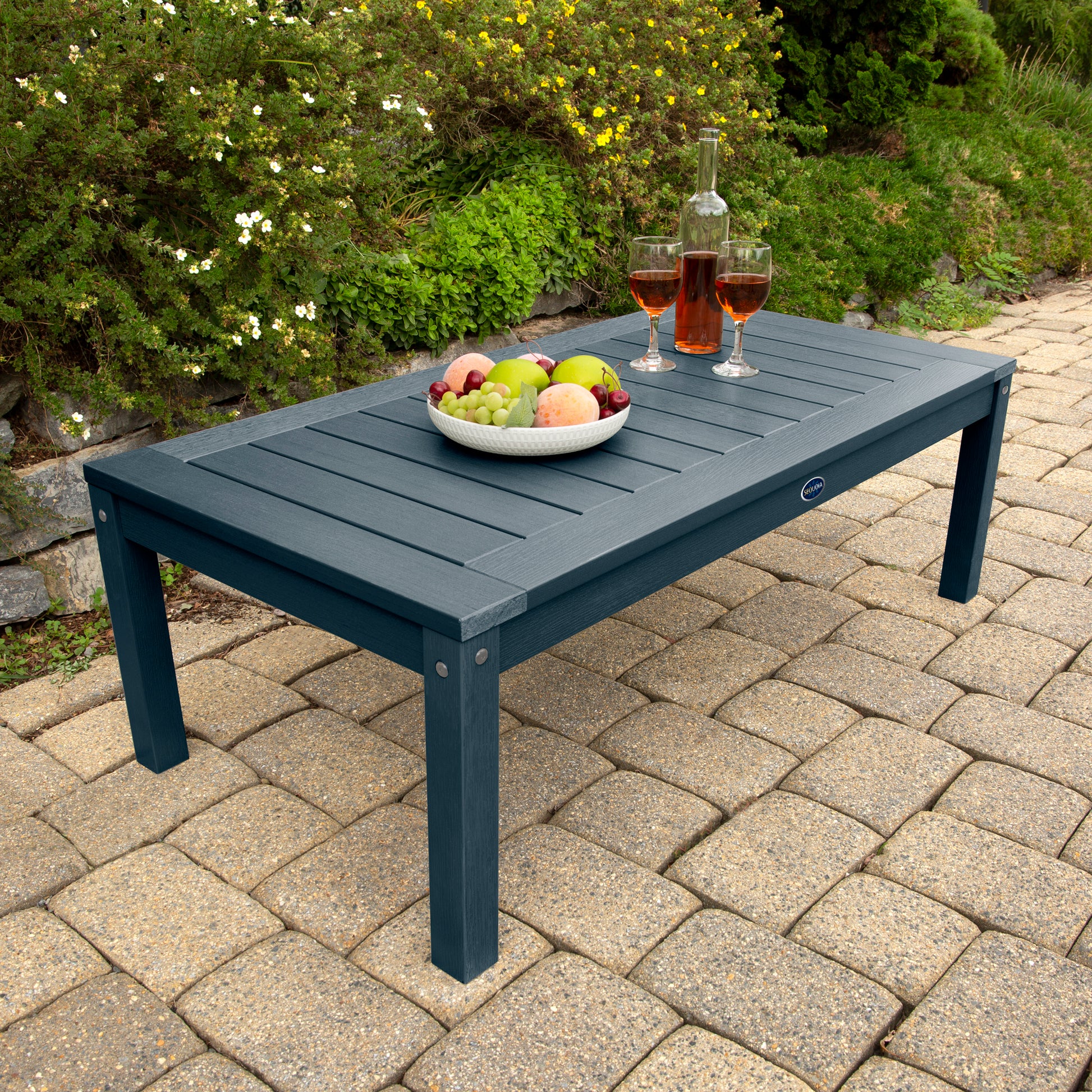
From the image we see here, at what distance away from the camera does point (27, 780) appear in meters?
2.23

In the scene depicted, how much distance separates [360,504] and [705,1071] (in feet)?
3.35

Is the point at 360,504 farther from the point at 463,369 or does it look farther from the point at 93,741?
the point at 93,741

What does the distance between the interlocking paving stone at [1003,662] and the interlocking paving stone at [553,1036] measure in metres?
1.28

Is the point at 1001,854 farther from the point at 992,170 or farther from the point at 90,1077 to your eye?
the point at 992,170

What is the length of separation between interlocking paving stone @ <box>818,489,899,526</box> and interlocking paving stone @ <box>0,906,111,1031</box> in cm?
247

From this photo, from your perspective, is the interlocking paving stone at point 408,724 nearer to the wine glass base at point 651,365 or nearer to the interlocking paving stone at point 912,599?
the wine glass base at point 651,365

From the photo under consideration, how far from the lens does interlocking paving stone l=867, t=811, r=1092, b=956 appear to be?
1.85m

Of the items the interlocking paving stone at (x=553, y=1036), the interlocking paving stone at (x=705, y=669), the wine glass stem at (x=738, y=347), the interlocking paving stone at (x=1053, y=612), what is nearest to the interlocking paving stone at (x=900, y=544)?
the interlocking paving stone at (x=1053, y=612)

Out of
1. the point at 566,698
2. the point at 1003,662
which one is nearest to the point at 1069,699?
the point at 1003,662

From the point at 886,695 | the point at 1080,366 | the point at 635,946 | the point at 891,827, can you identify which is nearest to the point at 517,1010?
the point at 635,946

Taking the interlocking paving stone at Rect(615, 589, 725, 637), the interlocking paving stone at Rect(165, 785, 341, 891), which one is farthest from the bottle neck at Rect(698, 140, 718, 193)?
→ the interlocking paving stone at Rect(165, 785, 341, 891)

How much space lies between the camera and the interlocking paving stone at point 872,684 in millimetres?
2449

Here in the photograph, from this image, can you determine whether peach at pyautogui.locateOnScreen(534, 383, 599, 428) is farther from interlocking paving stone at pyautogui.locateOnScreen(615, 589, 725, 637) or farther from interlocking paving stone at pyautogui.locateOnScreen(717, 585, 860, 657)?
interlocking paving stone at pyautogui.locateOnScreen(717, 585, 860, 657)

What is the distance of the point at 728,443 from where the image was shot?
2084mm
